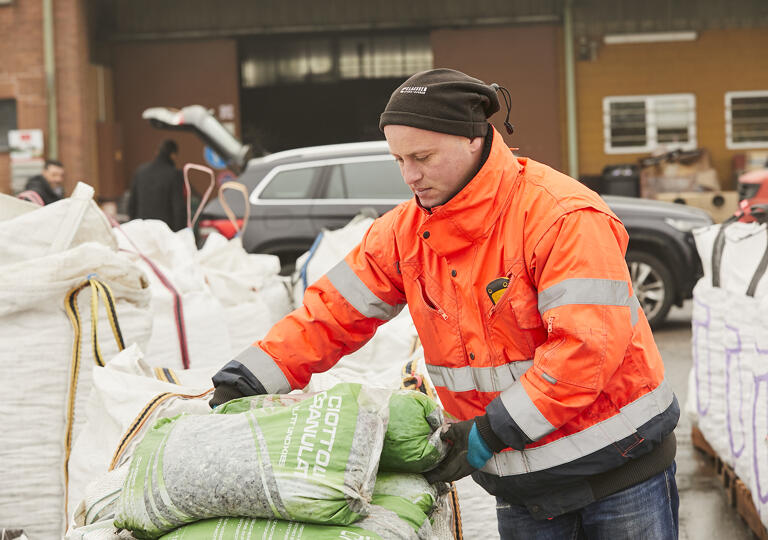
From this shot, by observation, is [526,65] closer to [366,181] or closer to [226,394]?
[366,181]

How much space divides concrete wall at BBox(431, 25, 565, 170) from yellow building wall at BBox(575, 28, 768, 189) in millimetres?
440

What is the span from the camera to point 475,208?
2125 mm

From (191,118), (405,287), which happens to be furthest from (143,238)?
(191,118)

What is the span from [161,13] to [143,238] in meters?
13.5

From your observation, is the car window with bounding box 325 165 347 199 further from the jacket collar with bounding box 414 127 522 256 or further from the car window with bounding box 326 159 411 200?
the jacket collar with bounding box 414 127 522 256

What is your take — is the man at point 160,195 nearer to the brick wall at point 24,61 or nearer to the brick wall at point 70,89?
the brick wall at point 70,89

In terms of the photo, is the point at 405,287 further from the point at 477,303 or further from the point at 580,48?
the point at 580,48

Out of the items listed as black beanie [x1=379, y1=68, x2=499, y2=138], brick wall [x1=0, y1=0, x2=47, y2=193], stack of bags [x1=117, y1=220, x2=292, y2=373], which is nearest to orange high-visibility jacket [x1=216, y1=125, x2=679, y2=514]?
black beanie [x1=379, y1=68, x2=499, y2=138]

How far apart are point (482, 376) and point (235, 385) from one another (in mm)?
615

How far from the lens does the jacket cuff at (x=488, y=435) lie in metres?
2.07

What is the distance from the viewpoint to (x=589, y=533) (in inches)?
92.2

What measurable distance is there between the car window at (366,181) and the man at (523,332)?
6392mm

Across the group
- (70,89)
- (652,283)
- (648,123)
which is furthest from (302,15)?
(652,283)

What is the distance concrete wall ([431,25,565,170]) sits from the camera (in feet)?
56.7
